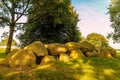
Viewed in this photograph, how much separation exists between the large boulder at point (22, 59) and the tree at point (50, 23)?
1872 centimetres

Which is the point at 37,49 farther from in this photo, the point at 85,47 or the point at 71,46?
the point at 85,47

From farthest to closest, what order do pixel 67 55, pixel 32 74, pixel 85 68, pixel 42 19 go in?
pixel 42 19 < pixel 67 55 < pixel 85 68 < pixel 32 74

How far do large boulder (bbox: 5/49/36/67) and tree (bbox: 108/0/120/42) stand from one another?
109ft

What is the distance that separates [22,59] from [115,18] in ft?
116

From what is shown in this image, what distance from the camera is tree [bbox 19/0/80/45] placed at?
38.2 metres

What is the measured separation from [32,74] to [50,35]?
87.6 feet

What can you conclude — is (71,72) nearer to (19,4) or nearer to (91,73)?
(91,73)

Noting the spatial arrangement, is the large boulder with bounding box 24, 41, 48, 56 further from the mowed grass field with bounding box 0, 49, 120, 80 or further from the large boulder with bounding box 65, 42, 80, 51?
the large boulder with bounding box 65, 42, 80, 51

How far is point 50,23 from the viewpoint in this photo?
4050 centimetres

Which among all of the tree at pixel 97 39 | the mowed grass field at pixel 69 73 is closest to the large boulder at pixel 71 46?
the mowed grass field at pixel 69 73

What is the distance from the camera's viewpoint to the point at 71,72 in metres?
14.7

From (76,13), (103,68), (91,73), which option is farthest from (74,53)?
(76,13)

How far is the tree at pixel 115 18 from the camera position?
161 feet

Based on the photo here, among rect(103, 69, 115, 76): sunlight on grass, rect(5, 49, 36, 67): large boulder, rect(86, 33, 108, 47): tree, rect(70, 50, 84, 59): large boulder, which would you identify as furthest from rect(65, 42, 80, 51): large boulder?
rect(86, 33, 108, 47): tree
